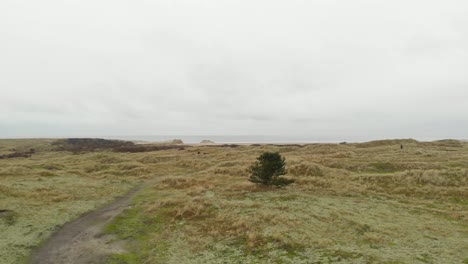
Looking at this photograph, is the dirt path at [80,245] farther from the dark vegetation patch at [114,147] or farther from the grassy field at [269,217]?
the dark vegetation patch at [114,147]

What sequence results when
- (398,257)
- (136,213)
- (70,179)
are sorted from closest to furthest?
1. (398,257)
2. (136,213)
3. (70,179)

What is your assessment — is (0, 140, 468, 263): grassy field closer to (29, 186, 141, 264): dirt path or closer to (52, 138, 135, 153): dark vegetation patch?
(29, 186, 141, 264): dirt path

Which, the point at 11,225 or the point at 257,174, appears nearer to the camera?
the point at 11,225

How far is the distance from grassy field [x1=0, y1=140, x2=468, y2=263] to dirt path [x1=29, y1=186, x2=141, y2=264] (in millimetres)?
761

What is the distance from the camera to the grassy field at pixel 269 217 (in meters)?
16.4

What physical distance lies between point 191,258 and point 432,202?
23.1 metres

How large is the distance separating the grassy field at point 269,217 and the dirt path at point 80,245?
76cm

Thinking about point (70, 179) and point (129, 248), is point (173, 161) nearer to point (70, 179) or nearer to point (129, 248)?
point (70, 179)

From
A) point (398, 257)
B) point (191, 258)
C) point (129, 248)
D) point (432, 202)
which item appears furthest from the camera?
point (432, 202)

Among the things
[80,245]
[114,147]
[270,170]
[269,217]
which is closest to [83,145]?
[114,147]

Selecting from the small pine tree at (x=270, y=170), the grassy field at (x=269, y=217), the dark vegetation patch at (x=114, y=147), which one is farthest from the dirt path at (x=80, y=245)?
the dark vegetation patch at (x=114, y=147)

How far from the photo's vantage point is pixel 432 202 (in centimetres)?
2838

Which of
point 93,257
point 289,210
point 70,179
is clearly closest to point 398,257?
point 289,210

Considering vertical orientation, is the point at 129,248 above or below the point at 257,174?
below
